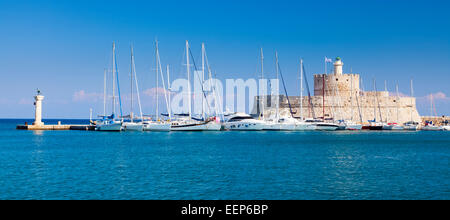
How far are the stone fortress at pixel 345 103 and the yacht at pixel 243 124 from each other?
1059 centimetres

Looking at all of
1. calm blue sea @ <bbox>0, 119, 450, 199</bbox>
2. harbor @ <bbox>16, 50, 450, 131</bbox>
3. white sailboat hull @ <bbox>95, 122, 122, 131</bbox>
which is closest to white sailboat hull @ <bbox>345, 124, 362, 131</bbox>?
harbor @ <bbox>16, 50, 450, 131</bbox>

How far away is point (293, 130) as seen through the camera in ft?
167

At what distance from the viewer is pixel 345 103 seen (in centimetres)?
6153

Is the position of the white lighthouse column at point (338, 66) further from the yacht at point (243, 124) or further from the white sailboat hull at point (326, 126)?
the yacht at point (243, 124)

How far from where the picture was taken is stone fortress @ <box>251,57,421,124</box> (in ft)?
200

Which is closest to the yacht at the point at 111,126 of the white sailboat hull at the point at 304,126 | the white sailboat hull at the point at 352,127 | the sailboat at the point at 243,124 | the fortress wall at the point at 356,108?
the sailboat at the point at 243,124

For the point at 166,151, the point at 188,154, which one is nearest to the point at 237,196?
the point at 188,154

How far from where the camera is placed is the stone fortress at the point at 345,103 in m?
61.1

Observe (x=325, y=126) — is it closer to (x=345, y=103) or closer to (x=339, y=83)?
(x=345, y=103)

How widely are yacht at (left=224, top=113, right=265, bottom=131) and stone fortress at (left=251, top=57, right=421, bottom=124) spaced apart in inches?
417

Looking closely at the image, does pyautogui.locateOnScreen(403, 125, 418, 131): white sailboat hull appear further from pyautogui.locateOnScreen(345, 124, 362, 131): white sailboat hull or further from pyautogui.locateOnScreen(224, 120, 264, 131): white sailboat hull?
pyautogui.locateOnScreen(224, 120, 264, 131): white sailboat hull

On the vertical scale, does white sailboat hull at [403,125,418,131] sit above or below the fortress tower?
below
